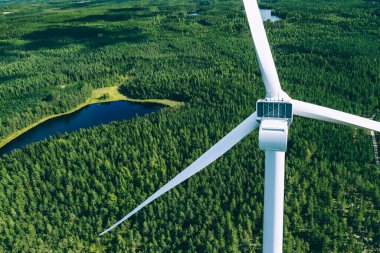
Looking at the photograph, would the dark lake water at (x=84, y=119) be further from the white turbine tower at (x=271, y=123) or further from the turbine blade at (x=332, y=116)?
the turbine blade at (x=332, y=116)

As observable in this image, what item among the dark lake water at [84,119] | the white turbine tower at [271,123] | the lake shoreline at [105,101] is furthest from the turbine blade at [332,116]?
the dark lake water at [84,119]

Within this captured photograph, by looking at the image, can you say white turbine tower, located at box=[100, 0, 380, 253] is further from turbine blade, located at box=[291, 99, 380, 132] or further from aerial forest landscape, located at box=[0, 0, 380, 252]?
aerial forest landscape, located at box=[0, 0, 380, 252]

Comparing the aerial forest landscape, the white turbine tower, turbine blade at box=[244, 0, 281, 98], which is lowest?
the aerial forest landscape

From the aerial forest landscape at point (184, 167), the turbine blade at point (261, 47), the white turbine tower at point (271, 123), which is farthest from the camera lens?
the aerial forest landscape at point (184, 167)

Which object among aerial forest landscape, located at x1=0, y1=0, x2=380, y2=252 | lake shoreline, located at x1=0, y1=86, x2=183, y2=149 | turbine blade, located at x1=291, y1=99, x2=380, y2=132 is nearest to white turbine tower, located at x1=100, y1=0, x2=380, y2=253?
turbine blade, located at x1=291, y1=99, x2=380, y2=132

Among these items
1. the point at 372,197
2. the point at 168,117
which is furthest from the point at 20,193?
the point at 372,197
